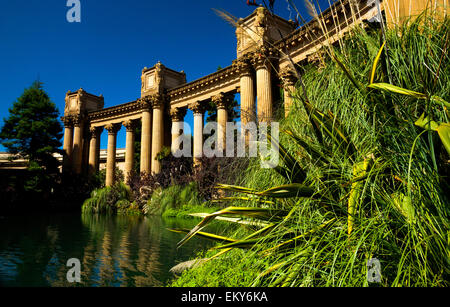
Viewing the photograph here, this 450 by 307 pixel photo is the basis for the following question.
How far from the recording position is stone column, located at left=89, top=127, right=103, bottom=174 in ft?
112

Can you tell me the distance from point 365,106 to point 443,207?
1010mm

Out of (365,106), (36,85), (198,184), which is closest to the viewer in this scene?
(365,106)

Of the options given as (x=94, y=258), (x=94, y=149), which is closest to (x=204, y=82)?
(x=94, y=149)

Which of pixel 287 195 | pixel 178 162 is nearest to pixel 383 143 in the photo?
pixel 287 195

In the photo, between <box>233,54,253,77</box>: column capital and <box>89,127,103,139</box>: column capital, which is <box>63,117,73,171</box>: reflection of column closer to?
<box>89,127,103,139</box>: column capital

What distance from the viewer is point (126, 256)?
6.86 m

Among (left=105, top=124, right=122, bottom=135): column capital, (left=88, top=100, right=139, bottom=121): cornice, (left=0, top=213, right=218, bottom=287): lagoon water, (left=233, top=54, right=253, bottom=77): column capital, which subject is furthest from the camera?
(left=105, top=124, right=122, bottom=135): column capital

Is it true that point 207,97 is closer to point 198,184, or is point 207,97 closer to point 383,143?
point 198,184

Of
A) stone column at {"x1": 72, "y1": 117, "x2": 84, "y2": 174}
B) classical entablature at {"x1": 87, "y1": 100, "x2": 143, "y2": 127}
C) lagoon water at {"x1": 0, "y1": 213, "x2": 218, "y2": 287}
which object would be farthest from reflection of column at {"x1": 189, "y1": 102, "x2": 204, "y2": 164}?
stone column at {"x1": 72, "y1": 117, "x2": 84, "y2": 174}

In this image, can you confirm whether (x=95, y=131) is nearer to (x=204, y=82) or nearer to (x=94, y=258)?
(x=204, y=82)

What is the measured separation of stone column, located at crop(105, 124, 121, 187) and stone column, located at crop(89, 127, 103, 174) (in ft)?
9.36

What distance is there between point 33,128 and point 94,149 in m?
7.16

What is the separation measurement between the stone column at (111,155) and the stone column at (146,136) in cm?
566

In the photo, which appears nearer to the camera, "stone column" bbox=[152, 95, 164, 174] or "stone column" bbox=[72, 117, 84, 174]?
"stone column" bbox=[152, 95, 164, 174]
